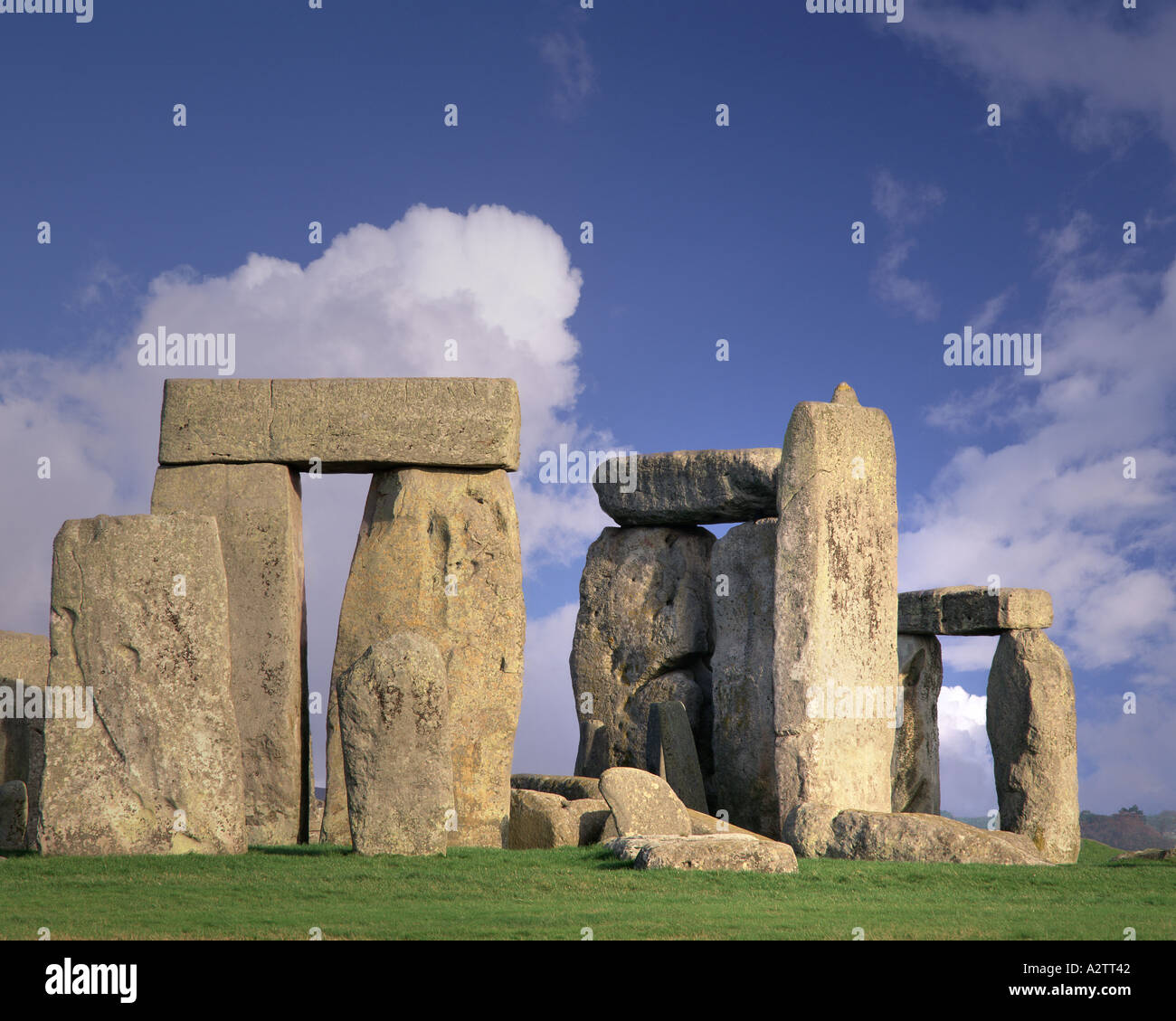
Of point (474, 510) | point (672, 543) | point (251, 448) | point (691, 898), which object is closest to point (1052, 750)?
point (672, 543)

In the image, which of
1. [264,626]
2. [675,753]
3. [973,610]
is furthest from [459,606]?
[973,610]

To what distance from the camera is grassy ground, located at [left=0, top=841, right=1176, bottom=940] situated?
7344 millimetres

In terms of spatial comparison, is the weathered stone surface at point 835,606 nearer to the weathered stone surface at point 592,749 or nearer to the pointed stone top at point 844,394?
the pointed stone top at point 844,394

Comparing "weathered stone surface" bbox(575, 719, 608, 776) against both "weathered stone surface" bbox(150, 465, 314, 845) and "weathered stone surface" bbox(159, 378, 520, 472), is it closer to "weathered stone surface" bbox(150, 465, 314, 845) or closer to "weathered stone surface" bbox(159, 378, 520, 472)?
"weathered stone surface" bbox(150, 465, 314, 845)

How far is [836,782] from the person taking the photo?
12.5 meters

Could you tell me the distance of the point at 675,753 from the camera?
14055 mm

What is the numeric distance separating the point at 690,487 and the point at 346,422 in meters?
4.48

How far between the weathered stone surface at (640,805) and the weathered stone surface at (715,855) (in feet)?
3.67

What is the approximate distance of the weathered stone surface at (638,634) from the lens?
16.3m

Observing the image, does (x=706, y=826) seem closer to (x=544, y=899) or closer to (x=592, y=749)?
(x=544, y=899)

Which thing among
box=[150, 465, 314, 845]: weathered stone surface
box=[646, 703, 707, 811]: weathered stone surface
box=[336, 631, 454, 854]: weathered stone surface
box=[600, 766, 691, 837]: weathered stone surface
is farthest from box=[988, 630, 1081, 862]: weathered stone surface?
box=[336, 631, 454, 854]: weathered stone surface

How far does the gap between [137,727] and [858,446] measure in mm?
6928

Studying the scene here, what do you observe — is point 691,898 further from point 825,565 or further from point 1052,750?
point 1052,750

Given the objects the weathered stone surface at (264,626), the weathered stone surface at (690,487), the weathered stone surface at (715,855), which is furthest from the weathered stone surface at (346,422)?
the weathered stone surface at (715,855)
